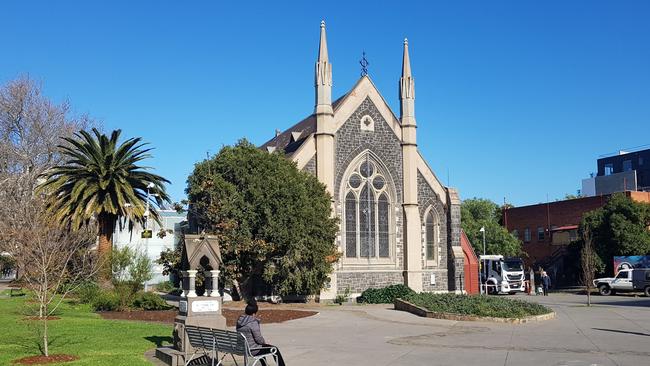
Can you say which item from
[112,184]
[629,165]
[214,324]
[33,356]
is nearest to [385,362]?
[214,324]

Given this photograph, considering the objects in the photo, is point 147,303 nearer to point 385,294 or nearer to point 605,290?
point 385,294

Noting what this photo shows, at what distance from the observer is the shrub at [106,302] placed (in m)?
26.2

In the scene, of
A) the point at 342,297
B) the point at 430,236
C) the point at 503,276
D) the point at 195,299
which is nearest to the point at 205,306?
the point at 195,299

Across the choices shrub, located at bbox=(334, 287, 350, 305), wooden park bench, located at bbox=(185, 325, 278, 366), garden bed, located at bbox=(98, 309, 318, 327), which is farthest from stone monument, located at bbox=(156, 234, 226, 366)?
shrub, located at bbox=(334, 287, 350, 305)

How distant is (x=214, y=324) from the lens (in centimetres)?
1452

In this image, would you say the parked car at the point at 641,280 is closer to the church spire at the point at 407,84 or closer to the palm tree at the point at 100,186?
the church spire at the point at 407,84

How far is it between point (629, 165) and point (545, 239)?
30.2m

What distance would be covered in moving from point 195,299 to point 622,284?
123ft

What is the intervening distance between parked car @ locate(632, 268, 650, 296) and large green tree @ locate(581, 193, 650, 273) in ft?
19.2

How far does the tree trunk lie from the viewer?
31.3 m

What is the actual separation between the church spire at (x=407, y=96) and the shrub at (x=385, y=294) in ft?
36.5

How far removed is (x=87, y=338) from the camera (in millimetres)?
16625

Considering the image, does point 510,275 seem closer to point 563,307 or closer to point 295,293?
point 563,307

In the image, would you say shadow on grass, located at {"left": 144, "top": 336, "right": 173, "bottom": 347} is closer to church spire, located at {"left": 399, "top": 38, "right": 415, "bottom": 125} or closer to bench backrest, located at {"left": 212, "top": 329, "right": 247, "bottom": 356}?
bench backrest, located at {"left": 212, "top": 329, "right": 247, "bottom": 356}
